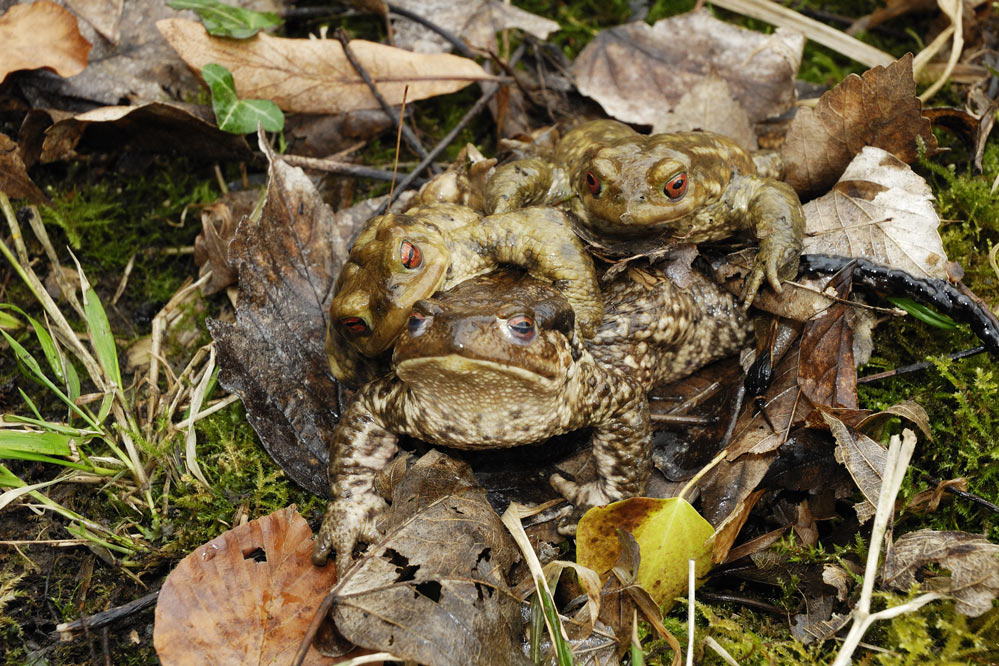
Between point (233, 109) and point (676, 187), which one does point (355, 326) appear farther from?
point (233, 109)

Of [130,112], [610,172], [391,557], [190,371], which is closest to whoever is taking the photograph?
[391,557]

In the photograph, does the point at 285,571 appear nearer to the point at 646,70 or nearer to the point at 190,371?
the point at 190,371

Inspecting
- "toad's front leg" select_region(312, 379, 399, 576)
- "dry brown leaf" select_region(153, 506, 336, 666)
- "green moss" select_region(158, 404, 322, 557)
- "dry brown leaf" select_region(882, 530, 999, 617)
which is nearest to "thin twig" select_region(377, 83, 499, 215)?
"toad's front leg" select_region(312, 379, 399, 576)

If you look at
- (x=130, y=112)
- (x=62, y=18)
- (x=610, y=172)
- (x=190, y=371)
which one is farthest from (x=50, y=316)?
(x=610, y=172)

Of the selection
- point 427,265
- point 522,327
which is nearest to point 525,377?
point 522,327

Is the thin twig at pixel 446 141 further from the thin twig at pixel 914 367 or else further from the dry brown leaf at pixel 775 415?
the thin twig at pixel 914 367

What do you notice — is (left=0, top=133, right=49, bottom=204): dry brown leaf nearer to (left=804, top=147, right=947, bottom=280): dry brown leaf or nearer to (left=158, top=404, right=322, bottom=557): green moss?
(left=158, top=404, right=322, bottom=557): green moss
